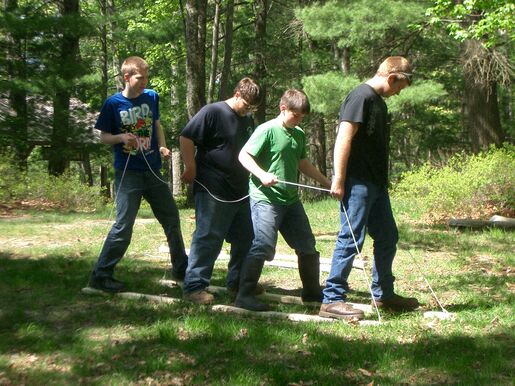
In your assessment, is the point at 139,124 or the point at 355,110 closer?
the point at 355,110

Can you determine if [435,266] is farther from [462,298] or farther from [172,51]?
[172,51]

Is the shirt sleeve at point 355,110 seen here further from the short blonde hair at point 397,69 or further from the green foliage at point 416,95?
the green foliage at point 416,95

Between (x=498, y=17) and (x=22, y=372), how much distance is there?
35.2 feet

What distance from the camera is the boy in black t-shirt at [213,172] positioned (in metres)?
5.02

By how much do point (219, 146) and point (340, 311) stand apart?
1638mm

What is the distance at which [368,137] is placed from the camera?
4.67 m

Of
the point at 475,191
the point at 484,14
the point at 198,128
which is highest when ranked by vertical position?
the point at 484,14

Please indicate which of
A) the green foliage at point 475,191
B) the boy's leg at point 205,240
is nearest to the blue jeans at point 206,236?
the boy's leg at point 205,240

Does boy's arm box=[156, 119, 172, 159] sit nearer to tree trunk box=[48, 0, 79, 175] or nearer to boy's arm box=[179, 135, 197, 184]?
boy's arm box=[179, 135, 197, 184]

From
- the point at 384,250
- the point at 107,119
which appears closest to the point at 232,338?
the point at 384,250

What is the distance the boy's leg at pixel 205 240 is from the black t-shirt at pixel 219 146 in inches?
4.2

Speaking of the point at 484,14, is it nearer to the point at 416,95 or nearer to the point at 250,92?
the point at 416,95

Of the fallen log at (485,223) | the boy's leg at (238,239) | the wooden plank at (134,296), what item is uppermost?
the boy's leg at (238,239)

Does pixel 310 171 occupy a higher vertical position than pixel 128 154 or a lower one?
lower
